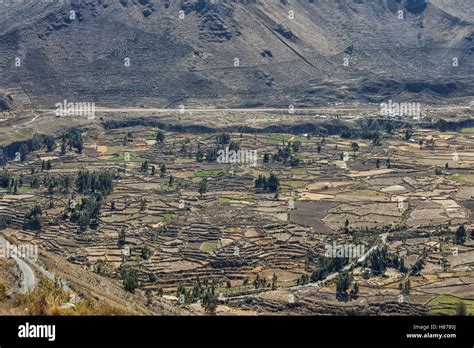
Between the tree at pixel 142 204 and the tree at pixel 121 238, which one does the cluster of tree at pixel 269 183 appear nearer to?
the tree at pixel 142 204

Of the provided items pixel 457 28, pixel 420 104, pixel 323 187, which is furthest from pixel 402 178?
pixel 457 28

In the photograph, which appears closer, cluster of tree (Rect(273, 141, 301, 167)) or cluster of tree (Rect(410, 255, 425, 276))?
cluster of tree (Rect(410, 255, 425, 276))

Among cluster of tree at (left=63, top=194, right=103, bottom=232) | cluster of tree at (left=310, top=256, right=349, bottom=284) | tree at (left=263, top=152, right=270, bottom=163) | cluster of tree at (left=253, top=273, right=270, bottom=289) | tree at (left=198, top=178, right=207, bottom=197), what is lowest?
cluster of tree at (left=253, top=273, right=270, bottom=289)

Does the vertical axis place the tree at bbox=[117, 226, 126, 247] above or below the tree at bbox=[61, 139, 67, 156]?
below

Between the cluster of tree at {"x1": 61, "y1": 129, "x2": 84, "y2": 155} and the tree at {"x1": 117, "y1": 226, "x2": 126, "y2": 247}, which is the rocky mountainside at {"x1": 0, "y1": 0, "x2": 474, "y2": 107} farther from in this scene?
the tree at {"x1": 117, "y1": 226, "x2": 126, "y2": 247}

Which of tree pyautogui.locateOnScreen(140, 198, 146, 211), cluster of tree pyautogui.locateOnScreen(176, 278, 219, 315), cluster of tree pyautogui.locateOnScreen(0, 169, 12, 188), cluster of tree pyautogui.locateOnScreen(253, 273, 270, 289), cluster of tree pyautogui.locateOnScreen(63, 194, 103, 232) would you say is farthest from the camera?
cluster of tree pyautogui.locateOnScreen(0, 169, 12, 188)

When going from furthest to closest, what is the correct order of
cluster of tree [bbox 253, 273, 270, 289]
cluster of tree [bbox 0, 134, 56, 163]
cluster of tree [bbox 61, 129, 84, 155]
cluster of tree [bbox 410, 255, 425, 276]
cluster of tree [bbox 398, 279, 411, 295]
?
1. cluster of tree [bbox 61, 129, 84, 155]
2. cluster of tree [bbox 0, 134, 56, 163]
3. cluster of tree [bbox 410, 255, 425, 276]
4. cluster of tree [bbox 253, 273, 270, 289]
5. cluster of tree [bbox 398, 279, 411, 295]

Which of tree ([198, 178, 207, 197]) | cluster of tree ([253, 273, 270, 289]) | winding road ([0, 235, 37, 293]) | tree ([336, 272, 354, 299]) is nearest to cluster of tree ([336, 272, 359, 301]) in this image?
tree ([336, 272, 354, 299])
